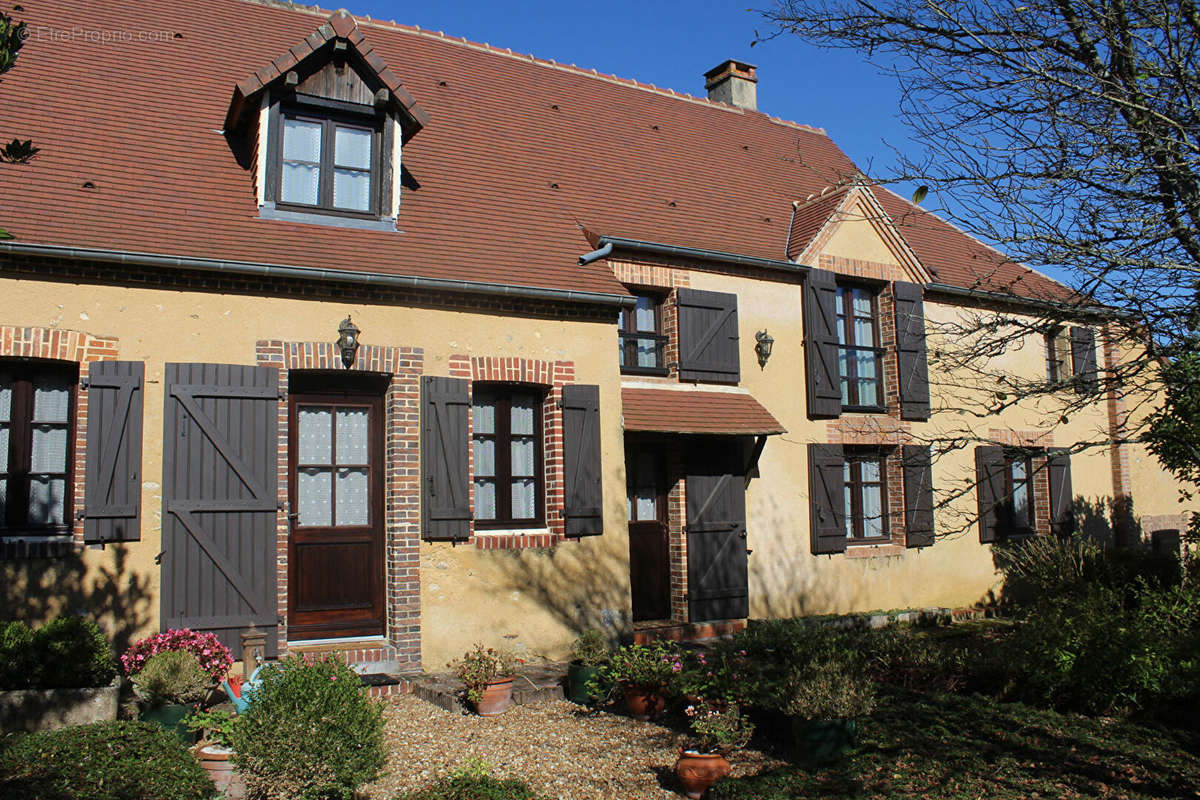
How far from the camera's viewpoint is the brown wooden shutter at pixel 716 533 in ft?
38.8

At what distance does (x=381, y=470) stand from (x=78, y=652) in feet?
10.8

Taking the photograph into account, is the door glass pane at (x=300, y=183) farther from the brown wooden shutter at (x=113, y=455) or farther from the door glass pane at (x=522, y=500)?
the door glass pane at (x=522, y=500)

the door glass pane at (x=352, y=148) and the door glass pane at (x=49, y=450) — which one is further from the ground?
the door glass pane at (x=352, y=148)

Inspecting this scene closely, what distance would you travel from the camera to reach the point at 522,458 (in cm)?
1023

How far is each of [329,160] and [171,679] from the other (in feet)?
17.4

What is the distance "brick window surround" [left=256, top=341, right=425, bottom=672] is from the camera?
8859 mm

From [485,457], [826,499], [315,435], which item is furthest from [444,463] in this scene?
[826,499]

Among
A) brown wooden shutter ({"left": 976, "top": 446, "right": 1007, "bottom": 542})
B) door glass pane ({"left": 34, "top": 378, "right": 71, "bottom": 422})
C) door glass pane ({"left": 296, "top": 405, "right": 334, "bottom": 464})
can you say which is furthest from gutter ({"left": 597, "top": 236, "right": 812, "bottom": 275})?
door glass pane ({"left": 34, "top": 378, "right": 71, "bottom": 422})

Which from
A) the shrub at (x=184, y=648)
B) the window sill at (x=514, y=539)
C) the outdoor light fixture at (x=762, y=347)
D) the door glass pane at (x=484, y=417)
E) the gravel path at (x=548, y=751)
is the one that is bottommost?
the gravel path at (x=548, y=751)

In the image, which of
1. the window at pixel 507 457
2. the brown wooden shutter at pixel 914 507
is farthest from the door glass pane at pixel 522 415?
the brown wooden shutter at pixel 914 507

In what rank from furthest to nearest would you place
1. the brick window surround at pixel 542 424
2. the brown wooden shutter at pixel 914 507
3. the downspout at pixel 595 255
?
the brown wooden shutter at pixel 914 507
the downspout at pixel 595 255
the brick window surround at pixel 542 424

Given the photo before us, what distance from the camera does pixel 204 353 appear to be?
8.62 m

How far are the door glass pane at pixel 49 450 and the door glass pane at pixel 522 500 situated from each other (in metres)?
4.04

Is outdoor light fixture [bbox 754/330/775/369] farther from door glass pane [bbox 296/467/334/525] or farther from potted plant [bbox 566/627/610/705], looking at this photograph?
door glass pane [bbox 296/467/334/525]
